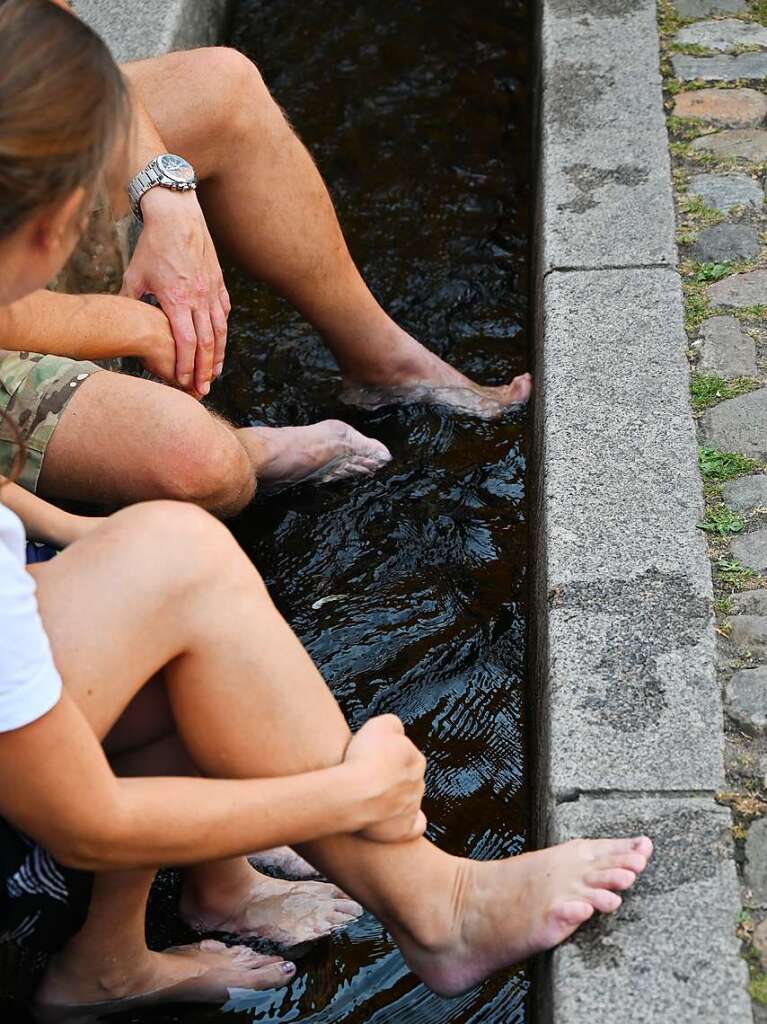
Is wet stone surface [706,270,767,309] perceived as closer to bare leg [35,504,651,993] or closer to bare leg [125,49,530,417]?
bare leg [125,49,530,417]

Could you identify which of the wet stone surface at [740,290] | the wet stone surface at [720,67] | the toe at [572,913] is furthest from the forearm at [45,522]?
the wet stone surface at [720,67]

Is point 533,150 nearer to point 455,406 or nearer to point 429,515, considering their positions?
point 455,406

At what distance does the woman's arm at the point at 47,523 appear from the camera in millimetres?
2252

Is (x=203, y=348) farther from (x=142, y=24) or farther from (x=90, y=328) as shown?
(x=142, y=24)

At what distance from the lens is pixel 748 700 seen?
232 centimetres

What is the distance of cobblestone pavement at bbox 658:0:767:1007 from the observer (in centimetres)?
219

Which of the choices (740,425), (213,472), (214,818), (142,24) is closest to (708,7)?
(142,24)

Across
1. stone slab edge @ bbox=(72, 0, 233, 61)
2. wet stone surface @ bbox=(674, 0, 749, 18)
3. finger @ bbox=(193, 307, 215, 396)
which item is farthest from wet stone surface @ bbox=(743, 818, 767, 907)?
wet stone surface @ bbox=(674, 0, 749, 18)

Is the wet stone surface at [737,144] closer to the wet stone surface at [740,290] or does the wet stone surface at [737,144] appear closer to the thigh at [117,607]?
the wet stone surface at [740,290]

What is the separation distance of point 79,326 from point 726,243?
163cm

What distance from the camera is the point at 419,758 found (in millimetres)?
1963

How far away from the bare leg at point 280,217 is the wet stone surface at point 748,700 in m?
1.31

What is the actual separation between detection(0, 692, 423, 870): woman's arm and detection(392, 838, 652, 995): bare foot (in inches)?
9.6

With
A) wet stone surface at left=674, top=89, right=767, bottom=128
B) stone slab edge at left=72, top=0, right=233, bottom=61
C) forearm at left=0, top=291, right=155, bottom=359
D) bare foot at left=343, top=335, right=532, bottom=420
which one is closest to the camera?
forearm at left=0, top=291, right=155, bottom=359
